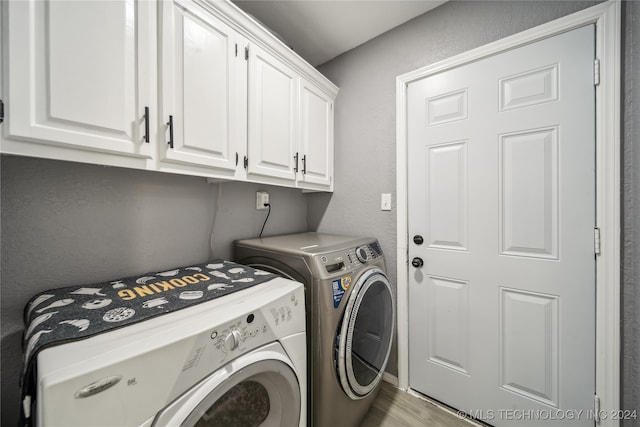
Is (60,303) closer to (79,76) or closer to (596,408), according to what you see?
(79,76)

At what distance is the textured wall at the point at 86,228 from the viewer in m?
0.86

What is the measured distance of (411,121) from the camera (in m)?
1.59

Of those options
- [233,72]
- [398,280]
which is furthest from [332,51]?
[398,280]

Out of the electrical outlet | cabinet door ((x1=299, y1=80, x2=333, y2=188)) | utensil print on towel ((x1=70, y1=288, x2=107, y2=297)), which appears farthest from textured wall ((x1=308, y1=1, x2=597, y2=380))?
utensil print on towel ((x1=70, y1=288, x2=107, y2=297))

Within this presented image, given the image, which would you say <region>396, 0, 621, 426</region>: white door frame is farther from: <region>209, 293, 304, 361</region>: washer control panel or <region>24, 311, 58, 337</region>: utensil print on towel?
<region>24, 311, 58, 337</region>: utensil print on towel

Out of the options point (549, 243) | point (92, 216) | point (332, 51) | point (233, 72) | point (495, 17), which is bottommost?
point (549, 243)

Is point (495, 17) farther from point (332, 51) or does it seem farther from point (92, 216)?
point (92, 216)

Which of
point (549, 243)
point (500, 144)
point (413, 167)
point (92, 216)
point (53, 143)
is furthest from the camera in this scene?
Answer: point (413, 167)

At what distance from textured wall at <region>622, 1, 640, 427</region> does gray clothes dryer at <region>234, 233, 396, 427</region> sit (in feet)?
3.32

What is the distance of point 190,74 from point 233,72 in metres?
0.23

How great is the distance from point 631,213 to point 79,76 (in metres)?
2.20

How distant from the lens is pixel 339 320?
1.11 metres

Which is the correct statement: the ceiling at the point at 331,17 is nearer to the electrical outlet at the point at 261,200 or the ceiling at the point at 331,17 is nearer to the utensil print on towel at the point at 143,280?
the electrical outlet at the point at 261,200

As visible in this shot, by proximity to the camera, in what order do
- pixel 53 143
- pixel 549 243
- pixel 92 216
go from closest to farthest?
pixel 53 143, pixel 92 216, pixel 549 243
